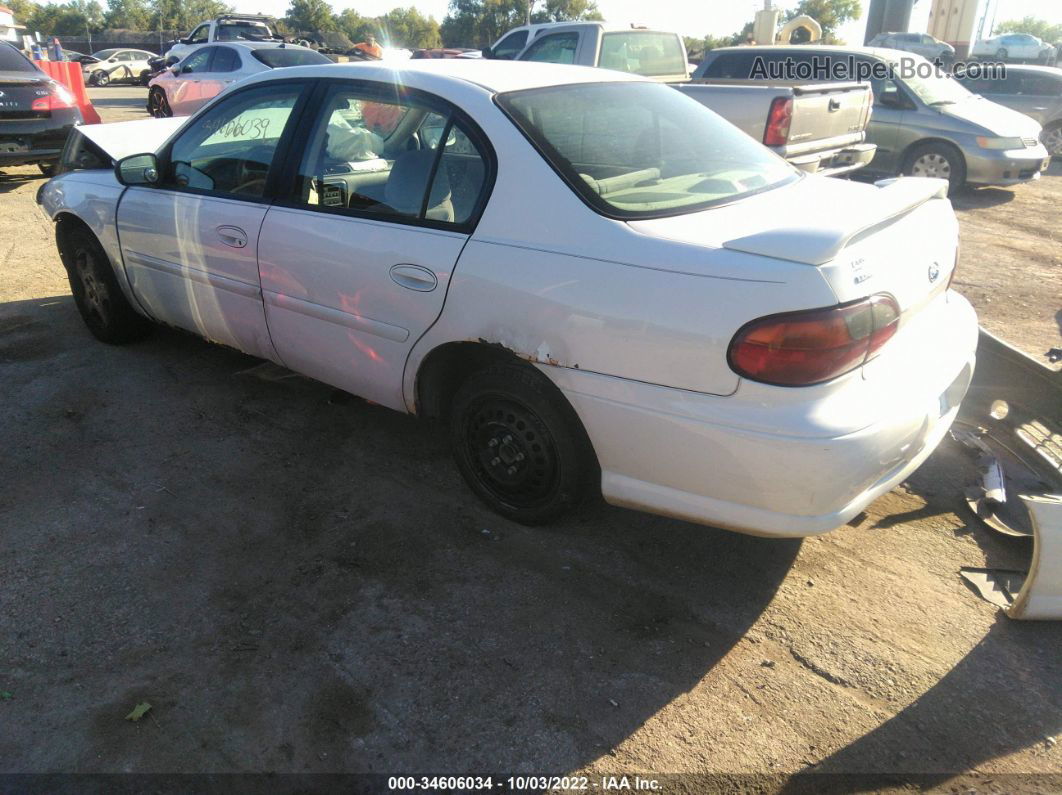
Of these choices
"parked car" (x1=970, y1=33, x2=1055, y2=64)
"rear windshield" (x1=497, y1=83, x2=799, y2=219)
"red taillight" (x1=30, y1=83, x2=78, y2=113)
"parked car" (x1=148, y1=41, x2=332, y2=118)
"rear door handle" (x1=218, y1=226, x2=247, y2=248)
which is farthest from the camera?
"parked car" (x1=970, y1=33, x2=1055, y2=64)

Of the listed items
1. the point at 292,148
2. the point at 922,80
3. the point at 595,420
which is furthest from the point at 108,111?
the point at 595,420

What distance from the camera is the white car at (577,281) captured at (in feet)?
8.11

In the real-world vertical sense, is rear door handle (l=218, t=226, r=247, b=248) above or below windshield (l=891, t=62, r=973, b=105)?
above

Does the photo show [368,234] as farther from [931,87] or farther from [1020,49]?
[1020,49]

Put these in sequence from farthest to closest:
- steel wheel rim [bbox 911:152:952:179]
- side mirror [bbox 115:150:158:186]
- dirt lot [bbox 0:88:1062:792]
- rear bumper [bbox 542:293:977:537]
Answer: steel wheel rim [bbox 911:152:952:179], side mirror [bbox 115:150:158:186], rear bumper [bbox 542:293:977:537], dirt lot [bbox 0:88:1062:792]

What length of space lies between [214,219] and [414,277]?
1.37 metres

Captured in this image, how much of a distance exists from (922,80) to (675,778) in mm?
10687

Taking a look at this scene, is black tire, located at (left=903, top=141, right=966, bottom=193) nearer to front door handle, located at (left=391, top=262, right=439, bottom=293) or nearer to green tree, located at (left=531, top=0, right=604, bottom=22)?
front door handle, located at (left=391, top=262, right=439, bottom=293)

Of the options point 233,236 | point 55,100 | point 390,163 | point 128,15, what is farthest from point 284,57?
point 128,15

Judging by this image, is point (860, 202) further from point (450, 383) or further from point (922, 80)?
point (922, 80)

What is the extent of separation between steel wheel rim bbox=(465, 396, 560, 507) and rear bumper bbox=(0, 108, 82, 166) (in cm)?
845

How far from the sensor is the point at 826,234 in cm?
248

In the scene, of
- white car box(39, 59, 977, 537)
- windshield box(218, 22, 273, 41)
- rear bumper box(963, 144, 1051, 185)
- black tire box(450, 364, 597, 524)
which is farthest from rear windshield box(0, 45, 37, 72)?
rear bumper box(963, 144, 1051, 185)

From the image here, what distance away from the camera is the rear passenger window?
313cm
